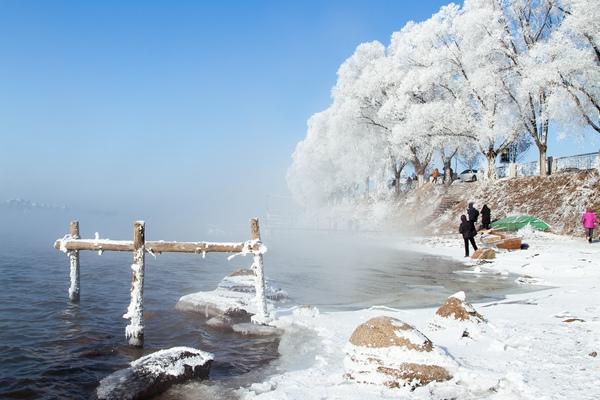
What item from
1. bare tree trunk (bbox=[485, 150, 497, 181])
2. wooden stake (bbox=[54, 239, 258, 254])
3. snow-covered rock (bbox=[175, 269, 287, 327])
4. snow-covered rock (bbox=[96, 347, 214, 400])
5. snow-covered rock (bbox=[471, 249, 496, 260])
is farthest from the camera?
bare tree trunk (bbox=[485, 150, 497, 181])

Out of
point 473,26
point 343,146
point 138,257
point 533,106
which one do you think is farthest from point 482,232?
point 343,146

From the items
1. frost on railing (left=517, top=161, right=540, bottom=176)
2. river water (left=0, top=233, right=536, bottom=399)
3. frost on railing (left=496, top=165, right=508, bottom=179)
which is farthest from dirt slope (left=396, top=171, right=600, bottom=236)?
river water (left=0, top=233, right=536, bottom=399)

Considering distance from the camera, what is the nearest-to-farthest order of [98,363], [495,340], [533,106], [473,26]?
[495,340] < [98,363] < [533,106] < [473,26]

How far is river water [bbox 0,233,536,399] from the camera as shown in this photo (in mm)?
7219

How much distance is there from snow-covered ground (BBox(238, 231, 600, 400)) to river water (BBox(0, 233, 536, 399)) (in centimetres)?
74

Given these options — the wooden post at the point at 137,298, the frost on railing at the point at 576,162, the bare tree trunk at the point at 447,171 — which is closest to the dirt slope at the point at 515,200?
the bare tree trunk at the point at 447,171

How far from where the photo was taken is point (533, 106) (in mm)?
29062

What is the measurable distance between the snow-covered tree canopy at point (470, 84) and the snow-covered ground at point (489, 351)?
1760 cm

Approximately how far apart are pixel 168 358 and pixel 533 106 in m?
30.1

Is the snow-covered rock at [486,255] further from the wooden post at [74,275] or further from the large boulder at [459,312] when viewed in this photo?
the wooden post at [74,275]

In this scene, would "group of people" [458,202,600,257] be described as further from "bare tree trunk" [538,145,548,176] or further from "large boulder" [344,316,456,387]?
"large boulder" [344,316,456,387]

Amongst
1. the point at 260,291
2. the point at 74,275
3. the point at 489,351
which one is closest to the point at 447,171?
the point at 260,291

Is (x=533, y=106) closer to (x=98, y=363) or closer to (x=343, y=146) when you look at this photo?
(x=343, y=146)

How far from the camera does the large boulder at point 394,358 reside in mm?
5441
